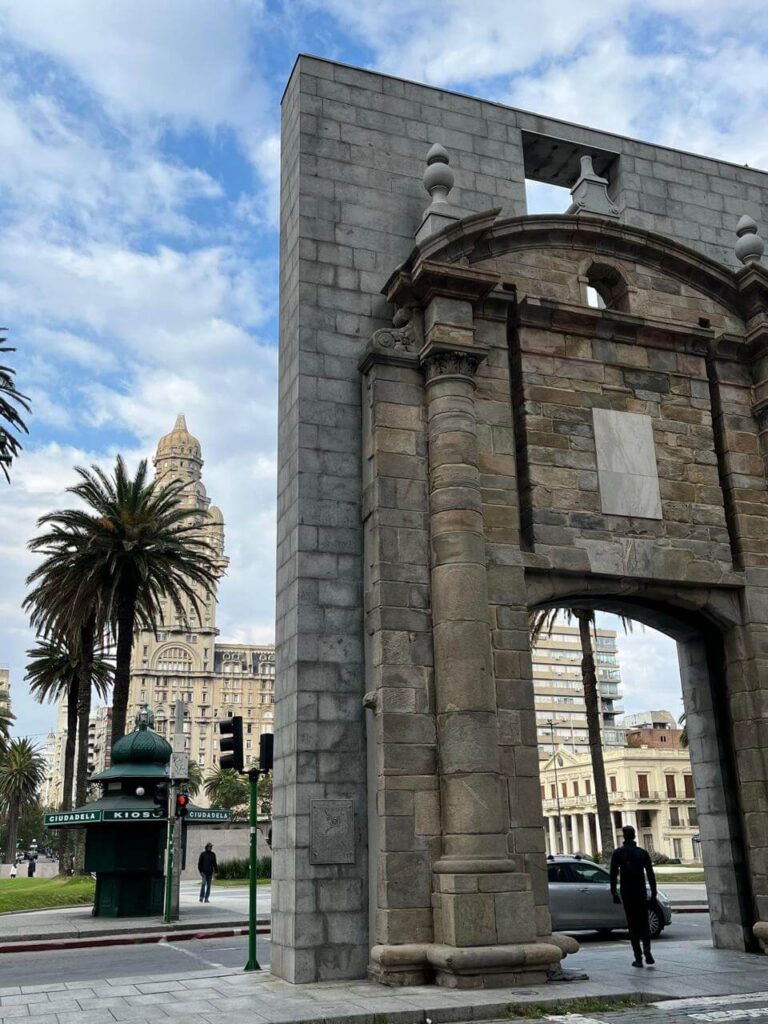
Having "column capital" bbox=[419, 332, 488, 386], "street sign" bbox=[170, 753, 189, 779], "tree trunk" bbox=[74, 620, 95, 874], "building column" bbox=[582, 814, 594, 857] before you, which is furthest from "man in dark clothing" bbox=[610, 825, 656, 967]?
"building column" bbox=[582, 814, 594, 857]

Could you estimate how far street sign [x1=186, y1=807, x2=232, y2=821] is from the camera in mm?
24033

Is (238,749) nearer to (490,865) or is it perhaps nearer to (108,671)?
(490,865)

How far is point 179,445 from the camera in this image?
17525 centimetres

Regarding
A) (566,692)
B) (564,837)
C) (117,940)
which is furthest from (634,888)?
(566,692)

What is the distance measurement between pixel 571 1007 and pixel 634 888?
2.96m

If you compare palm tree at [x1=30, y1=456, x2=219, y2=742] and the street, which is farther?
palm tree at [x1=30, y1=456, x2=219, y2=742]

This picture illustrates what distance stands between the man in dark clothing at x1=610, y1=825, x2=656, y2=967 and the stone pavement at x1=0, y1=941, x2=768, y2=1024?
0.38 metres

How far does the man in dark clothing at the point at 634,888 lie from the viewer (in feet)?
39.5

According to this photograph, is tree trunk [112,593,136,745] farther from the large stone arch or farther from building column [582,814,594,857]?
building column [582,814,594,857]

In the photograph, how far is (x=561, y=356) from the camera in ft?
46.5

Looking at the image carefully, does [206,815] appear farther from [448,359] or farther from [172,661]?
[172,661]

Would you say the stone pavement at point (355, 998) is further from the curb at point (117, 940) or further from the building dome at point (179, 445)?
the building dome at point (179, 445)

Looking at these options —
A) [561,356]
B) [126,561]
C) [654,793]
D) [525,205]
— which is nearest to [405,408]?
[561,356]

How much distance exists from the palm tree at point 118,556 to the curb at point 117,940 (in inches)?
451
